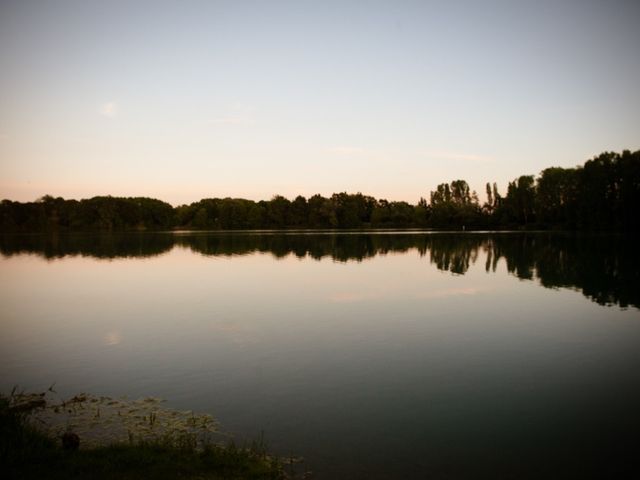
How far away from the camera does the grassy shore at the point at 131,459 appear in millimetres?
6902

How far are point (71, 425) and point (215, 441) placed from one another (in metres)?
3.19

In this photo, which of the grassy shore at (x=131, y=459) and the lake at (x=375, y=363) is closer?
the grassy shore at (x=131, y=459)

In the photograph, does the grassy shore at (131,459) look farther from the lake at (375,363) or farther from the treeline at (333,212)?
the treeline at (333,212)

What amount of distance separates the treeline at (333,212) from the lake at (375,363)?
111 metres

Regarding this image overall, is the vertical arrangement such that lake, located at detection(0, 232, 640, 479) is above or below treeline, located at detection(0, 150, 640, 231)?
below

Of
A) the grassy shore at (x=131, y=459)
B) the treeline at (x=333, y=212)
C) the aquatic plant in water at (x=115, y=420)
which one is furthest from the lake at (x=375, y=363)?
the treeline at (x=333, y=212)

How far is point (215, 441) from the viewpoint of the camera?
8680 millimetres

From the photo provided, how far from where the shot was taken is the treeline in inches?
5172

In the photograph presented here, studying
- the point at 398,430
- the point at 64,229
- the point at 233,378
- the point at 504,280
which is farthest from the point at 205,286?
the point at 64,229

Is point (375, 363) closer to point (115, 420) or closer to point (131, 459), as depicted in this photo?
point (115, 420)

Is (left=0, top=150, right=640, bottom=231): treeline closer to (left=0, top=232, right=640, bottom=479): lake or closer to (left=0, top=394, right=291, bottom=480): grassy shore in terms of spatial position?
(left=0, top=232, right=640, bottom=479): lake

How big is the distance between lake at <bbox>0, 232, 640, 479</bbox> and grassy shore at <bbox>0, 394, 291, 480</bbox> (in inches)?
37.4

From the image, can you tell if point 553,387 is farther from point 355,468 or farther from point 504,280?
point 504,280

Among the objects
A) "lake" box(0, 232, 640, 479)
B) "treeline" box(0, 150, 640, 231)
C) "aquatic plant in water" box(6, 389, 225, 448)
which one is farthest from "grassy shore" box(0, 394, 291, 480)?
"treeline" box(0, 150, 640, 231)
